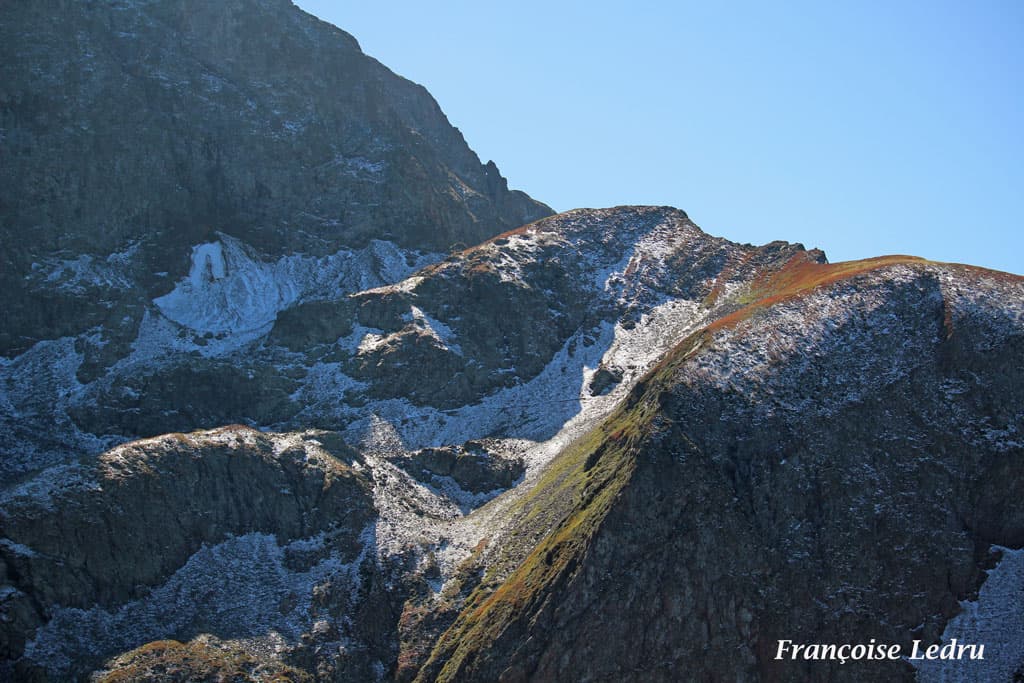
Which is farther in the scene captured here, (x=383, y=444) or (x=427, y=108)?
(x=427, y=108)

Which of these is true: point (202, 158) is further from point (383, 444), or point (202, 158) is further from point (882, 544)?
point (882, 544)

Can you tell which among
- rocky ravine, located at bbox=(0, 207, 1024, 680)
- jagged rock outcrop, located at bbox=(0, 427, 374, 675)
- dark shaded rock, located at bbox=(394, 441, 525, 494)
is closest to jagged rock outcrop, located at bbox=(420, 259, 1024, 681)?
rocky ravine, located at bbox=(0, 207, 1024, 680)

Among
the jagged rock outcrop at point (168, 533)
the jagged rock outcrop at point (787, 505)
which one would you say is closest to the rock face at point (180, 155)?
the jagged rock outcrop at point (168, 533)

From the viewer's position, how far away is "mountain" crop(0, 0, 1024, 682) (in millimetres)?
78500

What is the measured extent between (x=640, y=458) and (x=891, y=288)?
31.1 metres

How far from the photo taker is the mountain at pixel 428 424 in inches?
3091

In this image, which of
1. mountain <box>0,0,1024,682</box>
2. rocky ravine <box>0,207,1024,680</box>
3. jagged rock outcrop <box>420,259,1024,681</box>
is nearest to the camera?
jagged rock outcrop <box>420,259,1024,681</box>

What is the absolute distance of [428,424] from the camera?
4515 inches

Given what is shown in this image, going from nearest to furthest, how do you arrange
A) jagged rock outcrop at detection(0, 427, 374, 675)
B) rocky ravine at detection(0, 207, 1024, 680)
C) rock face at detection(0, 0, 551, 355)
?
rocky ravine at detection(0, 207, 1024, 680) → jagged rock outcrop at detection(0, 427, 374, 675) → rock face at detection(0, 0, 551, 355)

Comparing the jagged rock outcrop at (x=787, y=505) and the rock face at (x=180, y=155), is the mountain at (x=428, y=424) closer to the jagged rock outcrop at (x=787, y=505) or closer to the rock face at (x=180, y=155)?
the jagged rock outcrop at (x=787, y=505)

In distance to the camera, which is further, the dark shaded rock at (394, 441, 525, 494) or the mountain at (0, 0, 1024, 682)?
the dark shaded rock at (394, 441, 525, 494)

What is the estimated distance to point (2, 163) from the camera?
435 ft

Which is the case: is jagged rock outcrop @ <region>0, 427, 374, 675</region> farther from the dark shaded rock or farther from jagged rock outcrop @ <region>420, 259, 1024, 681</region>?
jagged rock outcrop @ <region>420, 259, 1024, 681</region>

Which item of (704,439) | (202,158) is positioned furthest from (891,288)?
(202,158)
